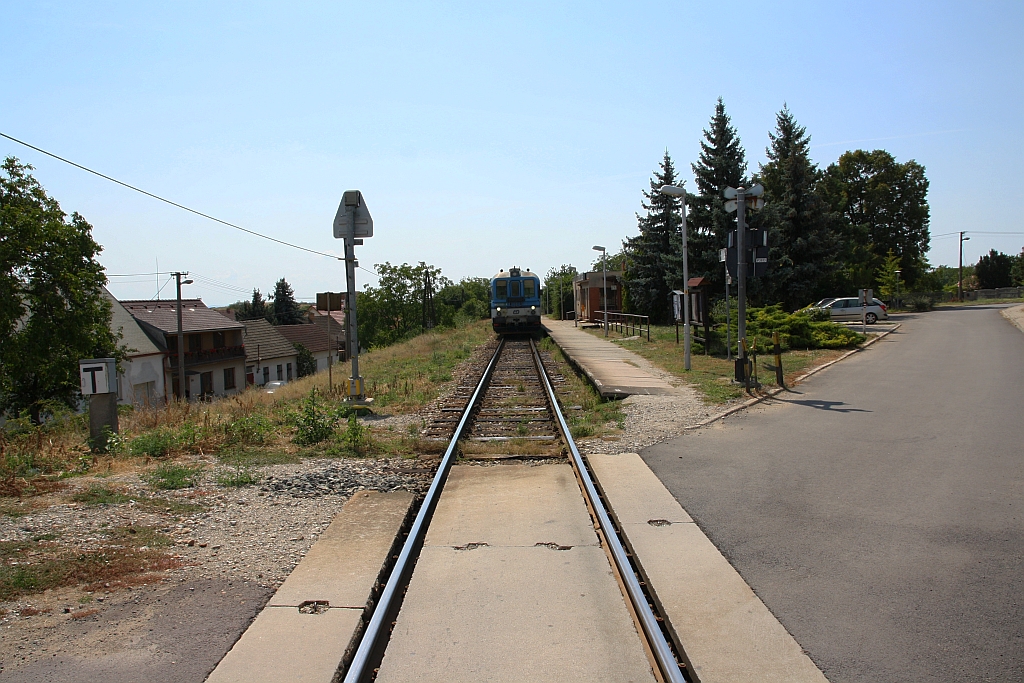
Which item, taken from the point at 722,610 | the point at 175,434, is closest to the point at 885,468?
the point at 722,610

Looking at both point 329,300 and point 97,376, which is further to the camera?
→ point 329,300

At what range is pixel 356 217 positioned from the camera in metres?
13.7

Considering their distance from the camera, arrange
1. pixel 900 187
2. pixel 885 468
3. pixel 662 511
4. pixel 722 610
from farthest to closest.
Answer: pixel 900 187 < pixel 885 468 < pixel 662 511 < pixel 722 610

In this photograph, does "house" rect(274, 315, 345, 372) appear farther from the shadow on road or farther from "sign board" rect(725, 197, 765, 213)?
the shadow on road

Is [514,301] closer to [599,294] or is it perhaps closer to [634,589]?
[599,294]

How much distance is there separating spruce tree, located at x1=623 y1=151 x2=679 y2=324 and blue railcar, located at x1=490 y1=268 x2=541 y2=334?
372 inches

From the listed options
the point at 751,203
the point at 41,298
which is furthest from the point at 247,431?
the point at 41,298

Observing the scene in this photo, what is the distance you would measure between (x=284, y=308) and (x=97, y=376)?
95.9 m

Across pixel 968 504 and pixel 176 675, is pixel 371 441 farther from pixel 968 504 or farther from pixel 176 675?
pixel 968 504

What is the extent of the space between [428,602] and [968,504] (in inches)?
195

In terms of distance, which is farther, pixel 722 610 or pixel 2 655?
pixel 722 610

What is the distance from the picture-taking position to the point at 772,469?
7977 mm

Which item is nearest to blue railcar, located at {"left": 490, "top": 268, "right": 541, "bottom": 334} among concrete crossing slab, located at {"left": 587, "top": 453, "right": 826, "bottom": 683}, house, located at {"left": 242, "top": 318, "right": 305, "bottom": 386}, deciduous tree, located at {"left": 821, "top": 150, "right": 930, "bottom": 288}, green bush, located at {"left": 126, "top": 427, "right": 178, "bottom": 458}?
green bush, located at {"left": 126, "top": 427, "right": 178, "bottom": 458}

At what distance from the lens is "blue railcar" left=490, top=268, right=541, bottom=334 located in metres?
34.2
